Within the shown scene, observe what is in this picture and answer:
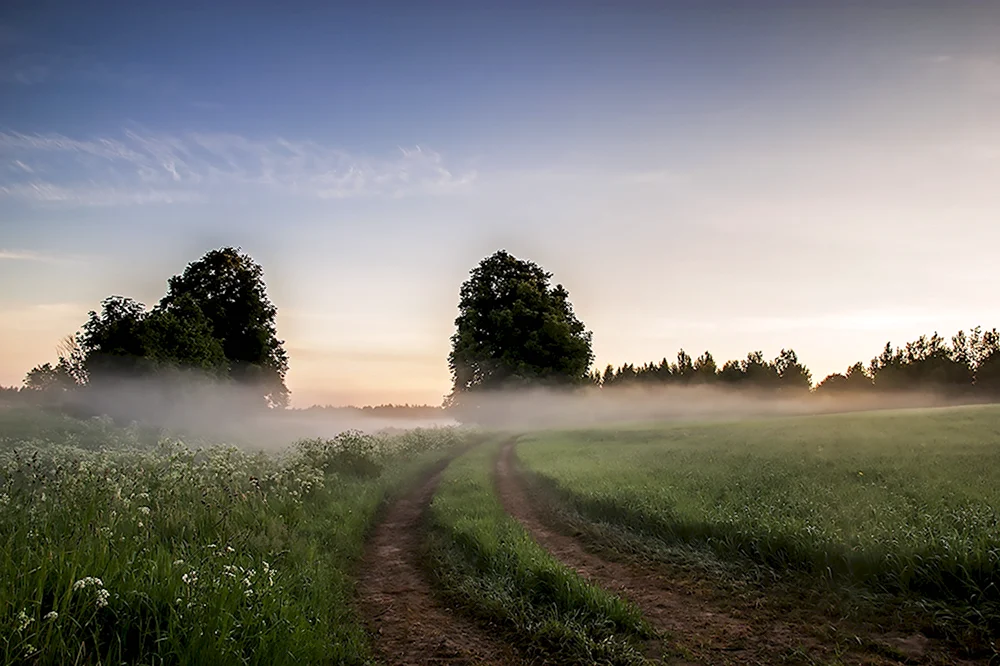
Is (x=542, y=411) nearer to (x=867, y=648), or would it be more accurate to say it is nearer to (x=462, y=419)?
(x=462, y=419)

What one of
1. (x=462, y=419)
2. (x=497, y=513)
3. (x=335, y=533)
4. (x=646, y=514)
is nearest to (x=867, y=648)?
(x=646, y=514)

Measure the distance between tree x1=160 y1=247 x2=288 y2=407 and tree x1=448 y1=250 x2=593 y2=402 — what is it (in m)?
18.9

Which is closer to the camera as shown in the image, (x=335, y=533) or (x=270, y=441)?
(x=335, y=533)

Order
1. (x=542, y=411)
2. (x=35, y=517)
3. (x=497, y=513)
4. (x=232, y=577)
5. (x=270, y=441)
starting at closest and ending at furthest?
(x=232, y=577) < (x=35, y=517) < (x=497, y=513) < (x=270, y=441) < (x=542, y=411)

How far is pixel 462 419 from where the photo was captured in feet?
182

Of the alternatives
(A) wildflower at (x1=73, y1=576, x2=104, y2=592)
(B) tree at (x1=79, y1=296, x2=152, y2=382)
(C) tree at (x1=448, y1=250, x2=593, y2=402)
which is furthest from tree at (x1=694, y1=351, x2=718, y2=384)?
(A) wildflower at (x1=73, y1=576, x2=104, y2=592)

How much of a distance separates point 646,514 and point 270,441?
2886 cm

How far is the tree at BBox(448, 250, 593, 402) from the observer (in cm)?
5225

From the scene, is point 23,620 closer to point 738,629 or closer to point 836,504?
point 738,629

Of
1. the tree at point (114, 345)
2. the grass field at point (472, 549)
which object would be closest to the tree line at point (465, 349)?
the tree at point (114, 345)

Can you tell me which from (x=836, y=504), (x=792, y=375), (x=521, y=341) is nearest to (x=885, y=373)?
(x=792, y=375)

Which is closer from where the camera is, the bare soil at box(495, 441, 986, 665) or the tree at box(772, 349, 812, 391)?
the bare soil at box(495, 441, 986, 665)

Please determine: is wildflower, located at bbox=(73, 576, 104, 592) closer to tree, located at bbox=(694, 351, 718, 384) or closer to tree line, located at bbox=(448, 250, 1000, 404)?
tree line, located at bbox=(448, 250, 1000, 404)

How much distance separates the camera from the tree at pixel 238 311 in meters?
39.2
